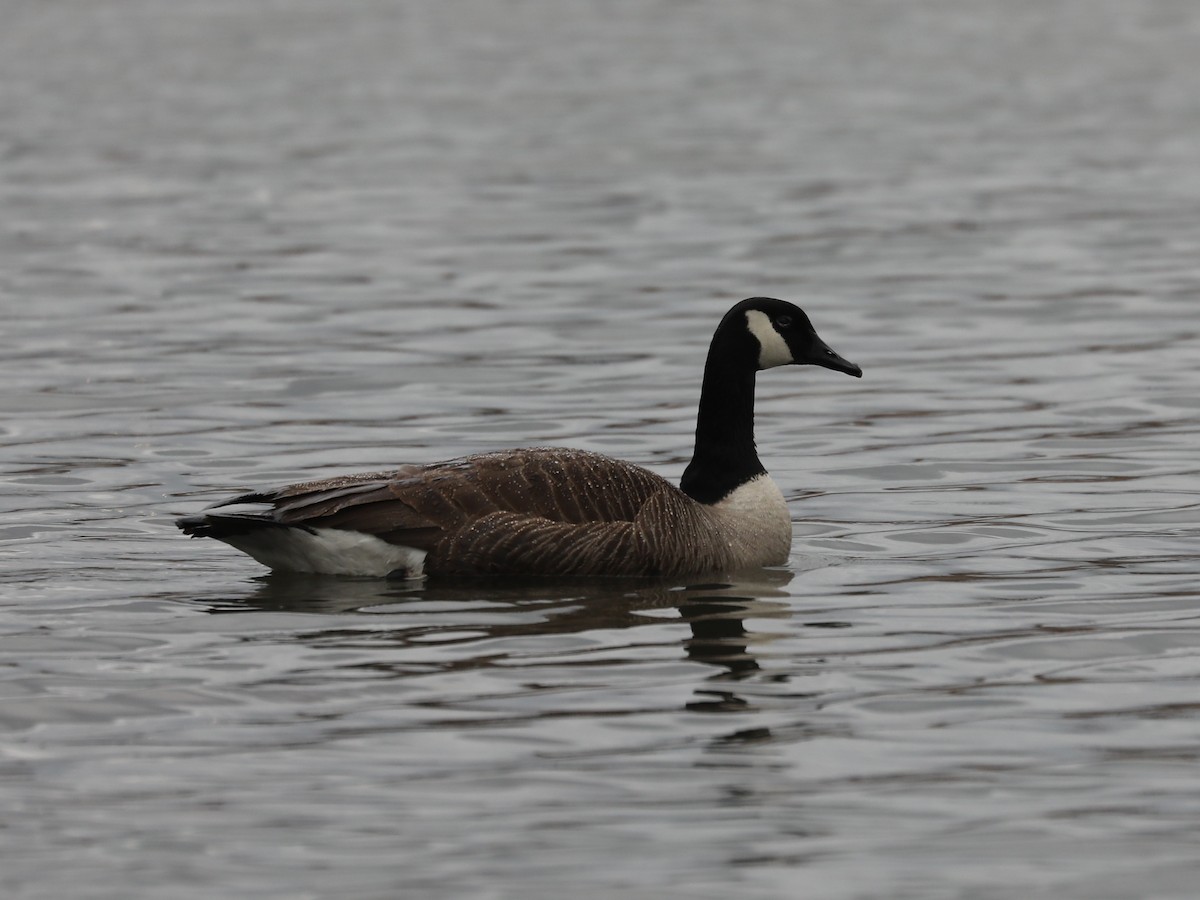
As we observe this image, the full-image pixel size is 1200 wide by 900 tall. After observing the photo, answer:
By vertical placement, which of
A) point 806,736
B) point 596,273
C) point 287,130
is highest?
point 287,130

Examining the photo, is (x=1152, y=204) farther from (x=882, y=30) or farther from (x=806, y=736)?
(x=882, y=30)

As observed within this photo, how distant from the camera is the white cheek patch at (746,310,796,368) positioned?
13.2m

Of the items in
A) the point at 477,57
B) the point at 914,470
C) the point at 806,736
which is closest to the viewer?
the point at 806,736

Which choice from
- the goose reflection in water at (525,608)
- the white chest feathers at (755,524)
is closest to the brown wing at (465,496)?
the goose reflection in water at (525,608)

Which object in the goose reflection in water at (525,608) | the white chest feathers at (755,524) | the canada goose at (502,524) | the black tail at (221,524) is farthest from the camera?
the white chest feathers at (755,524)

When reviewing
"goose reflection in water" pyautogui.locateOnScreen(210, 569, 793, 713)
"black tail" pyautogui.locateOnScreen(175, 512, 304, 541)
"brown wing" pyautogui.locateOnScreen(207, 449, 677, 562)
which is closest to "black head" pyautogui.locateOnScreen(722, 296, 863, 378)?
"brown wing" pyautogui.locateOnScreen(207, 449, 677, 562)

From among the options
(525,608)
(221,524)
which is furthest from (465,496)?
(221,524)

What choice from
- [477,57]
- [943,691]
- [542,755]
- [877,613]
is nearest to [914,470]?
[877,613]

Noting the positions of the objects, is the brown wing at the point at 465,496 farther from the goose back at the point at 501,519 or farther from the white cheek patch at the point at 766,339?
the white cheek patch at the point at 766,339

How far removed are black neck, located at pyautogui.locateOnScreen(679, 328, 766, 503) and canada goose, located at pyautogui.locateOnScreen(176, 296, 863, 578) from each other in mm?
379

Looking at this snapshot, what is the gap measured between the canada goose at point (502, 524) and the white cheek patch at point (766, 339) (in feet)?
3.48

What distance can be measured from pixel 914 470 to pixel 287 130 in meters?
23.3

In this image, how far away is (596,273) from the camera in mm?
23969

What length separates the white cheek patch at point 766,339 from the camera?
43.2 ft
